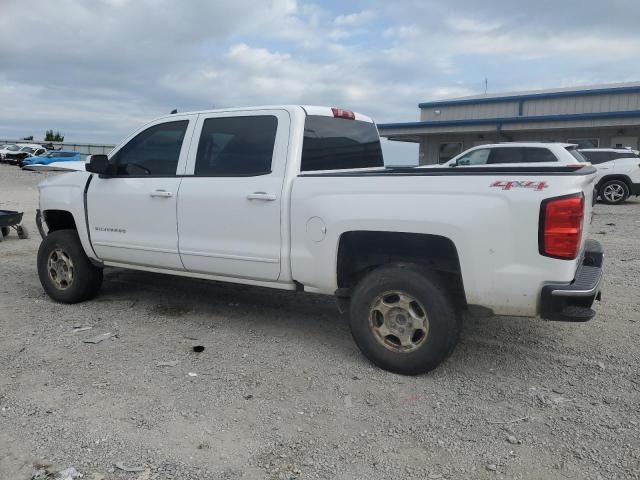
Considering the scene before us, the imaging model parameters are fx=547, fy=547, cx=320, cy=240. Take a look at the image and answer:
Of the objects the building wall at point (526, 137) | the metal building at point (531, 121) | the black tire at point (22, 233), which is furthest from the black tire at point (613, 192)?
the black tire at point (22, 233)

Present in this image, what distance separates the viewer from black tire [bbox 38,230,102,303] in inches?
223

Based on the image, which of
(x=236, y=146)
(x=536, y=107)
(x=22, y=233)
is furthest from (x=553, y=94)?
(x=236, y=146)

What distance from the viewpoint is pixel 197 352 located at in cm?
448

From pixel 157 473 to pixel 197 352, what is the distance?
1677mm

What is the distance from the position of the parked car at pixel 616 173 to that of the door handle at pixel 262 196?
1337cm

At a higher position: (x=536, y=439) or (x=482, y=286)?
(x=482, y=286)

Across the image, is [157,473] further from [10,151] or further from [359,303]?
[10,151]

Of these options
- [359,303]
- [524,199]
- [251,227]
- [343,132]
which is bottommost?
[359,303]

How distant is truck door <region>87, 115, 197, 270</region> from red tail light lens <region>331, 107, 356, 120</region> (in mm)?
1288

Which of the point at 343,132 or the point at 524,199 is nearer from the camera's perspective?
the point at 524,199

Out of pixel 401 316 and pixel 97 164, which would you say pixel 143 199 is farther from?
pixel 401 316

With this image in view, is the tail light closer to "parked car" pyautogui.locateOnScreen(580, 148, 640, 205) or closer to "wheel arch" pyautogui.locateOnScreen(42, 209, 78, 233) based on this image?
"wheel arch" pyautogui.locateOnScreen(42, 209, 78, 233)

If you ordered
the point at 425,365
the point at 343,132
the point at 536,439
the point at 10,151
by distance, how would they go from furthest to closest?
the point at 10,151, the point at 343,132, the point at 425,365, the point at 536,439

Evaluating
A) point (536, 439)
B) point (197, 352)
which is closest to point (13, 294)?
point (197, 352)
